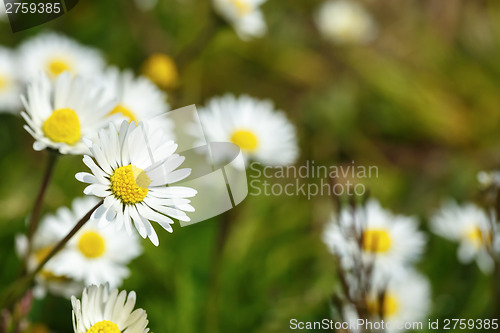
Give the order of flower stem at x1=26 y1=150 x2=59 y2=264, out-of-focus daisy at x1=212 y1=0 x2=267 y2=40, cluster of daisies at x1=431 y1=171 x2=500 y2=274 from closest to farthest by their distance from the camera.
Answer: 1. flower stem at x1=26 y1=150 x2=59 y2=264
2. cluster of daisies at x1=431 y1=171 x2=500 y2=274
3. out-of-focus daisy at x1=212 y1=0 x2=267 y2=40

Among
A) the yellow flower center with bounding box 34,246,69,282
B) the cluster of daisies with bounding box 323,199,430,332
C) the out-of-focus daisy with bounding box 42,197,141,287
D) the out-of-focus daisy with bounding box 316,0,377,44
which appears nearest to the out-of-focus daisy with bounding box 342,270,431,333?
the cluster of daisies with bounding box 323,199,430,332

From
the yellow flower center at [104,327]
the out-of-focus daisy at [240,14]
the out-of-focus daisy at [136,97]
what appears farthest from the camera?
the out-of-focus daisy at [240,14]

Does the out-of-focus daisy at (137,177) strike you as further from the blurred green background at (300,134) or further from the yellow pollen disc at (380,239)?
the yellow pollen disc at (380,239)

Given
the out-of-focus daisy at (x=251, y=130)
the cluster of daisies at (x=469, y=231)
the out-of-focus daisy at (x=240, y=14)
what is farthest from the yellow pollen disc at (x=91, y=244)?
the cluster of daisies at (x=469, y=231)

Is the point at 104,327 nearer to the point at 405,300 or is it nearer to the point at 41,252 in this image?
the point at 41,252

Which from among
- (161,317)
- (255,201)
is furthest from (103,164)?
(255,201)

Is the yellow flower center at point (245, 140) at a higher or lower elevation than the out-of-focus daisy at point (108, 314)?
higher

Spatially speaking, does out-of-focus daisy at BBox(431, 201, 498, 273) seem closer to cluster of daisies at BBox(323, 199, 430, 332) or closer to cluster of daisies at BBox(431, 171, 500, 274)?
cluster of daisies at BBox(431, 171, 500, 274)
